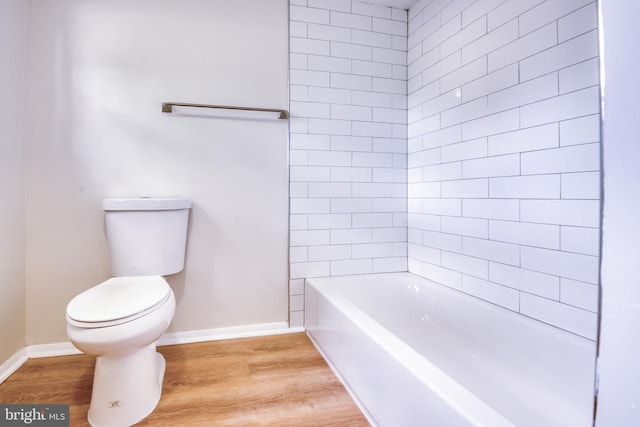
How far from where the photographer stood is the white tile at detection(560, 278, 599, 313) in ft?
3.84

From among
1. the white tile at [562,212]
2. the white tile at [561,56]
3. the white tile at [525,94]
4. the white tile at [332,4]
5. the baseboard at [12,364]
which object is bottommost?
the baseboard at [12,364]

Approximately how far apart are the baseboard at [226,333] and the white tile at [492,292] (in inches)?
42.1

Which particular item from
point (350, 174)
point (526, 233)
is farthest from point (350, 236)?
point (526, 233)

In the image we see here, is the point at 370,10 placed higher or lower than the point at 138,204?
higher

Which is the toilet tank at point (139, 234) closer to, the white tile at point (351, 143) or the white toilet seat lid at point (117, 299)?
the white toilet seat lid at point (117, 299)

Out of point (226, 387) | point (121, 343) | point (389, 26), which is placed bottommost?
point (226, 387)

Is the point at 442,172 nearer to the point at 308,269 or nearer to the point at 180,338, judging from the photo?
the point at 308,269

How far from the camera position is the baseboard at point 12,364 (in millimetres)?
1581

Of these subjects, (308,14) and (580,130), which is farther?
(308,14)

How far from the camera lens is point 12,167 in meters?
1.64

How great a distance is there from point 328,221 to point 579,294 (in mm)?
1345

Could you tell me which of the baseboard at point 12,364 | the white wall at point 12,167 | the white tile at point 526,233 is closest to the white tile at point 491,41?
the white tile at point 526,233

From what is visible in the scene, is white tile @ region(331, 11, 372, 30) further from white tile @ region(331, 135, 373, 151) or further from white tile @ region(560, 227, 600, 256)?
white tile @ region(560, 227, 600, 256)

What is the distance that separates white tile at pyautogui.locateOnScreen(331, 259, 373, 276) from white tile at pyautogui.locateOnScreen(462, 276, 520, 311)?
2.15 ft
